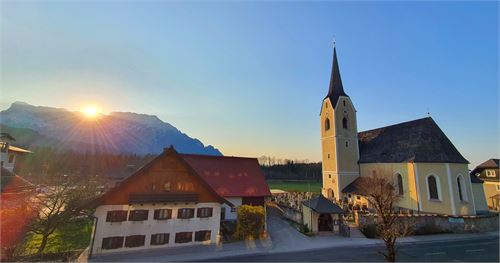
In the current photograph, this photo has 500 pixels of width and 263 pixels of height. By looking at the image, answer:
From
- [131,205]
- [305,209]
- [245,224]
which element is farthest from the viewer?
[305,209]

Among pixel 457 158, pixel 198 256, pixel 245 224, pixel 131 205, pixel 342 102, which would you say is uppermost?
pixel 342 102

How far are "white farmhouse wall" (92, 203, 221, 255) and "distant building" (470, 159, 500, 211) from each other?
45.7m

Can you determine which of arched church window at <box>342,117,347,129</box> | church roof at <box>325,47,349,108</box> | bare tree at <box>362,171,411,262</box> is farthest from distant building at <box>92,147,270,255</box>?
church roof at <box>325,47,349,108</box>

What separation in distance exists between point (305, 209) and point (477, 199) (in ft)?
90.3

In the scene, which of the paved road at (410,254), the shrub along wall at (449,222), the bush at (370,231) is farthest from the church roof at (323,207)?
the paved road at (410,254)

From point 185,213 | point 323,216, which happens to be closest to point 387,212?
point 323,216

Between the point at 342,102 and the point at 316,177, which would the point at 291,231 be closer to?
the point at 342,102

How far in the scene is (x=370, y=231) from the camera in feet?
79.5

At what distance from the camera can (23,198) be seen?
14.7 meters

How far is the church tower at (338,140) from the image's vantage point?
40.3 m

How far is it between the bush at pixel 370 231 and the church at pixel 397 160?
1065 centimetres

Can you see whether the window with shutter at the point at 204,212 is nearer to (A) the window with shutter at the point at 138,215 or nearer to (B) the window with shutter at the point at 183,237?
(B) the window with shutter at the point at 183,237

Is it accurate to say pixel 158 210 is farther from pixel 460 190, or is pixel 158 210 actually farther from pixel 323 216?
pixel 460 190

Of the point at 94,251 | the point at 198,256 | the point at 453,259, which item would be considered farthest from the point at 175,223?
the point at 453,259
